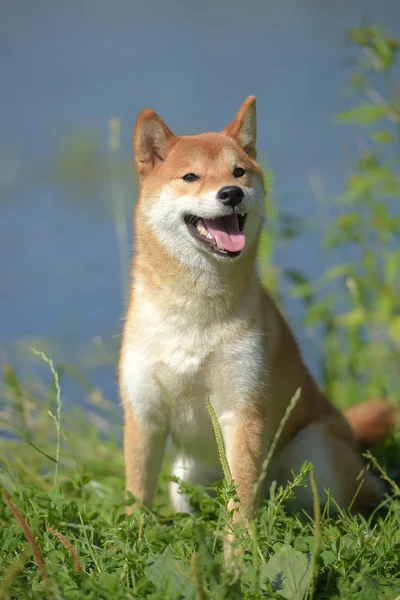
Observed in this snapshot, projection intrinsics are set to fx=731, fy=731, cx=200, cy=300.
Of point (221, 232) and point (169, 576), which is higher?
point (221, 232)

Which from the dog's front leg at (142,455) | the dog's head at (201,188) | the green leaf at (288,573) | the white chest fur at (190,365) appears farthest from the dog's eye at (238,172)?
the green leaf at (288,573)

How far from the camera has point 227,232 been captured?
111 inches

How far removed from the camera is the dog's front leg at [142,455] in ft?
9.78

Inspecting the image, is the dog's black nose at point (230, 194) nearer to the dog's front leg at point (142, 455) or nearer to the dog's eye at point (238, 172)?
the dog's eye at point (238, 172)

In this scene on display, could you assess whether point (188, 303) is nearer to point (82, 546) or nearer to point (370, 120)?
point (82, 546)

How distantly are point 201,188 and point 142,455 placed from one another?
1.12 metres

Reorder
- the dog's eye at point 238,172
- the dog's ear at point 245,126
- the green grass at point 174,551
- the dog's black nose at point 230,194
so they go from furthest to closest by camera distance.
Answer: the dog's ear at point 245,126 < the dog's eye at point 238,172 < the dog's black nose at point 230,194 < the green grass at point 174,551

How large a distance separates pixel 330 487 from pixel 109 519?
0.93 metres

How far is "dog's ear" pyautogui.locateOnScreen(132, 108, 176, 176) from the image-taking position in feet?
9.61

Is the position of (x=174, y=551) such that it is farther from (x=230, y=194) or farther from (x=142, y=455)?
(x=230, y=194)

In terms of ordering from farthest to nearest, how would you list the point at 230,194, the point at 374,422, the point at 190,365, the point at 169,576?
1. the point at 374,422
2. the point at 190,365
3. the point at 230,194
4. the point at 169,576

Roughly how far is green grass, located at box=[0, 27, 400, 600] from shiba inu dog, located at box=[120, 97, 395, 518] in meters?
0.17

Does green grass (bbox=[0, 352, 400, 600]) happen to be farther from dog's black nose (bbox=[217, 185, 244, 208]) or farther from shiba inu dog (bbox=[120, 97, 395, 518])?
dog's black nose (bbox=[217, 185, 244, 208])

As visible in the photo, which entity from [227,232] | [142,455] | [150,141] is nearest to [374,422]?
[142,455]
